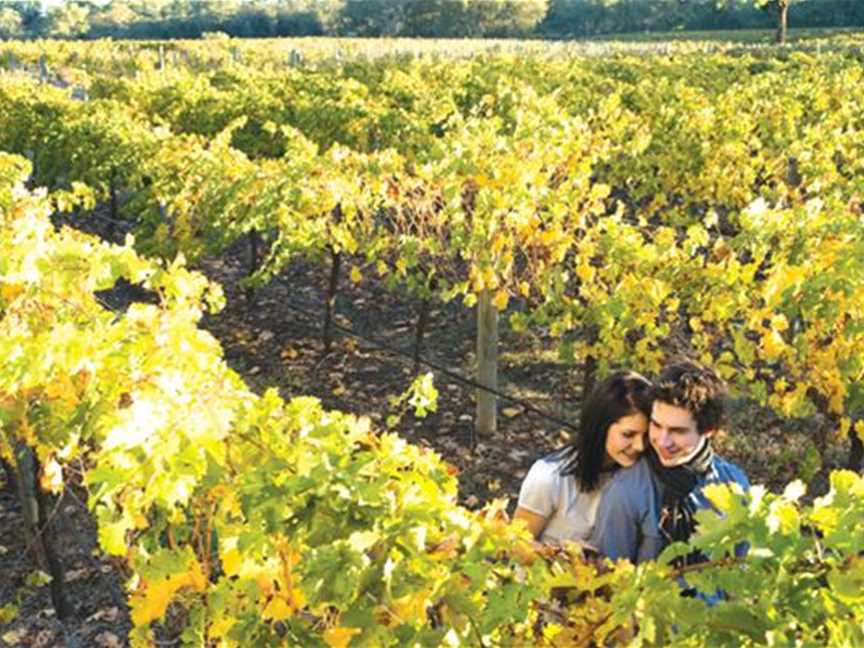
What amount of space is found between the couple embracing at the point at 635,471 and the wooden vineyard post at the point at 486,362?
3.07m

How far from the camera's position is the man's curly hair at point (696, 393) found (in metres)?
3.05

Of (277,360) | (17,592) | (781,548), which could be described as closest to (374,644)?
(781,548)

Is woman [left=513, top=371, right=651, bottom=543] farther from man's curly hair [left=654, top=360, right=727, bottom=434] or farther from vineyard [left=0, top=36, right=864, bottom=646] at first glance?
vineyard [left=0, top=36, right=864, bottom=646]

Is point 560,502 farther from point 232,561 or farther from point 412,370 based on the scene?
point 412,370

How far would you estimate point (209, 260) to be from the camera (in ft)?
37.2

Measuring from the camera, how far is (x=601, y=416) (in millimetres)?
3205

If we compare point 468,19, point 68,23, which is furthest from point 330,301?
point 68,23

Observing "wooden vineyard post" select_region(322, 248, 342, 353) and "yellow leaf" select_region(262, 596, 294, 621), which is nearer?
"yellow leaf" select_region(262, 596, 294, 621)

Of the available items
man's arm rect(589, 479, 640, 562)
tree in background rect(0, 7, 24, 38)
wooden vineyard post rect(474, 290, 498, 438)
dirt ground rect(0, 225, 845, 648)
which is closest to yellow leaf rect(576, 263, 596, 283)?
wooden vineyard post rect(474, 290, 498, 438)

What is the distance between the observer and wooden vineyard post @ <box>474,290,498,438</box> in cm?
644

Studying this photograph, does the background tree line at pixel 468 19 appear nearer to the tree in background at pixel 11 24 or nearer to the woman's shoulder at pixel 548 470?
the tree in background at pixel 11 24

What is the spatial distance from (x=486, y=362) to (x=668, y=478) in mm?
3423

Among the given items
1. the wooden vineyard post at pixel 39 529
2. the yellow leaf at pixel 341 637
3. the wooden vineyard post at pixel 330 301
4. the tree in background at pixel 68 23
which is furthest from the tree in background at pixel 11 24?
the yellow leaf at pixel 341 637

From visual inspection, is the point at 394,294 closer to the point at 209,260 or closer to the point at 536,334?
the point at 536,334
